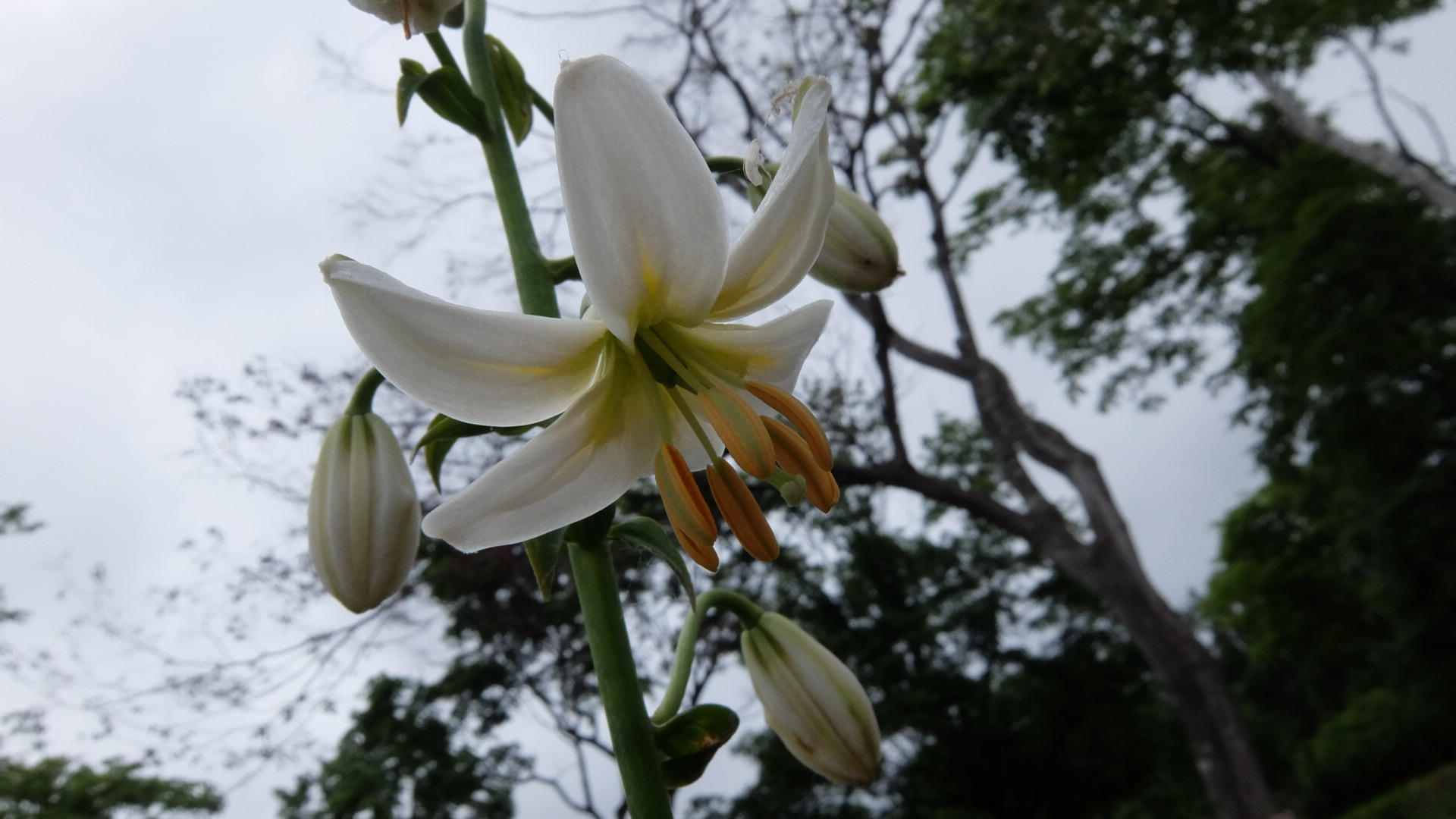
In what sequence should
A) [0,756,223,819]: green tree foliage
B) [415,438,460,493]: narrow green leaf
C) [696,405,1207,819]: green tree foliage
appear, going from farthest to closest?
[696,405,1207,819]: green tree foliage, [0,756,223,819]: green tree foliage, [415,438,460,493]: narrow green leaf

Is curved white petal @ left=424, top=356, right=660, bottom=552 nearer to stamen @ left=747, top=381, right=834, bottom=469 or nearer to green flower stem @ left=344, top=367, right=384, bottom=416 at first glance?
stamen @ left=747, top=381, right=834, bottom=469

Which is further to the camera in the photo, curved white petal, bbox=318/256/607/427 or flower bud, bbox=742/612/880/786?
flower bud, bbox=742/612/880/786

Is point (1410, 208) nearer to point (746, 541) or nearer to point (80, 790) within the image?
point (746, 541)

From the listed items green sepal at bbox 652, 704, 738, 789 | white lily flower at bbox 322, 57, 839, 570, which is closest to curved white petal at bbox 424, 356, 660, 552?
white lily flower at bbox 322, 57, 839, 570

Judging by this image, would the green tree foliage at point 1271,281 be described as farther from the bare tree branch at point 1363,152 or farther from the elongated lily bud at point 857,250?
the elongated lily bud at point 857,250

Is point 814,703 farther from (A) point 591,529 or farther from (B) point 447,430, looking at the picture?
(B) point 447,430

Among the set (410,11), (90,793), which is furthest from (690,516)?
(90,793)
